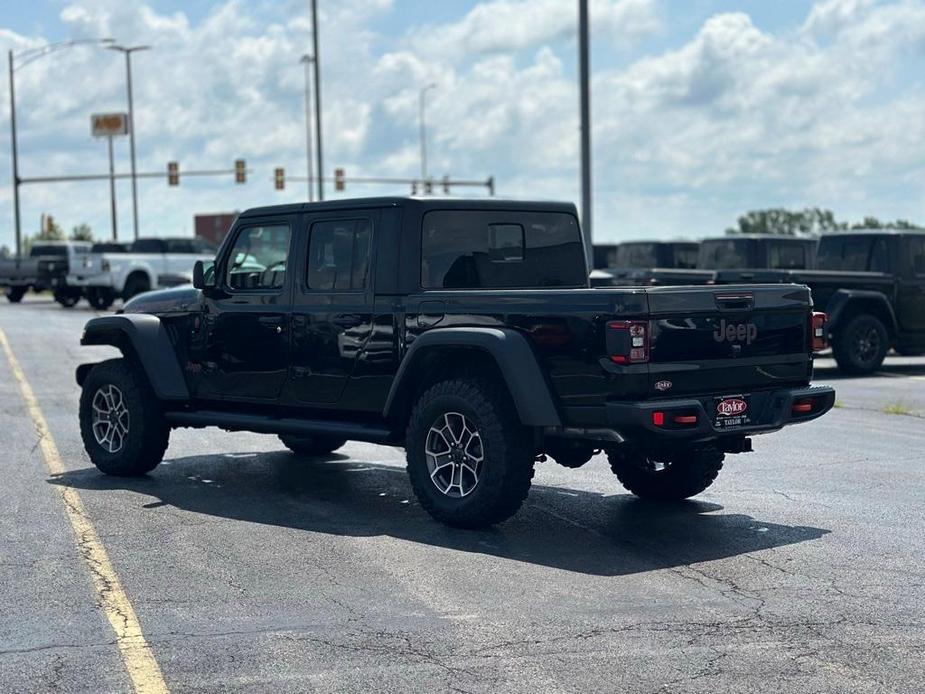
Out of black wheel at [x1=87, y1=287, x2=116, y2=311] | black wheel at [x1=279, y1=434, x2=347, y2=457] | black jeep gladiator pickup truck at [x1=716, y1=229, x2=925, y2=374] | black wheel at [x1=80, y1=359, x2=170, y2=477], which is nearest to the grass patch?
black jeep gladiator pickup truck at [x1=716, y1=229, x2=925, y2=374]

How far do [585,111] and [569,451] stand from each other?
15.5m

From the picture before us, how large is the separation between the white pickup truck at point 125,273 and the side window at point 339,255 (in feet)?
100.0

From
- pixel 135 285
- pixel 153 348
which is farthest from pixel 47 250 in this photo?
pixel 153 348

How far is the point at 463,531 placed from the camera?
870 cm

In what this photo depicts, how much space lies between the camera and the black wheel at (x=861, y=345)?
20.3 m

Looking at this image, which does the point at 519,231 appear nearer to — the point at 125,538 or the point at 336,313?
the point at 336,313

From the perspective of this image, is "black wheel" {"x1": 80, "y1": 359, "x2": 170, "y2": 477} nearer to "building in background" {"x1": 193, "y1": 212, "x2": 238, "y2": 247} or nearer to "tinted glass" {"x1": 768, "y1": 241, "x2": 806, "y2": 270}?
"tinted glass" {"x1": 768, "y1": 241, "x2": 806, "y2": 270}

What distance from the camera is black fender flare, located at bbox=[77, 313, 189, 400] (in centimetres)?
1088

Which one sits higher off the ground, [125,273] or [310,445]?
[125,273]

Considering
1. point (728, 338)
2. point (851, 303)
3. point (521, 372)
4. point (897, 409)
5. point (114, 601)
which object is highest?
point (728, 338)

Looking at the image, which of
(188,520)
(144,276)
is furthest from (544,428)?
(144,276)

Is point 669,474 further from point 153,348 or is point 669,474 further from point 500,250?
point 153,348

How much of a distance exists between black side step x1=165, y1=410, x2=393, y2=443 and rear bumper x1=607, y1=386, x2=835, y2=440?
6.06ft

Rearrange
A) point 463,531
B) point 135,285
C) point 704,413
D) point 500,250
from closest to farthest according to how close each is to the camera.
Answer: point 704,413, point 463,531, point 500,250, point 135,285
